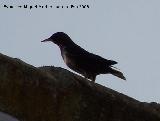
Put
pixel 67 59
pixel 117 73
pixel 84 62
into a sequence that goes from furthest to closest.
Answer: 1. pixel 67 59
2. pixel 84 62
3. pixel 117 73

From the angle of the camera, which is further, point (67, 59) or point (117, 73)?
point (67, 59)

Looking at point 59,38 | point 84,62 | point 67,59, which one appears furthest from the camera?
point 59,38

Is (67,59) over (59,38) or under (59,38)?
under

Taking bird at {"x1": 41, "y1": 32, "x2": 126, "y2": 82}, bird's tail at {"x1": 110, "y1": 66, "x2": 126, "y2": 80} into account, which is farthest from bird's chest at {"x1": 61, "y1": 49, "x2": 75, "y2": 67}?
bird's tail at {"x1": 110, "y1": 66, "x2": 126, "y2": 80}

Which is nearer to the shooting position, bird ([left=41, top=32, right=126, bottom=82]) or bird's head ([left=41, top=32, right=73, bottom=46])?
bird ([left=41, top=32, right=126, bottom=82])

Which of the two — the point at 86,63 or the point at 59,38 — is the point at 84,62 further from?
the point at 59,38

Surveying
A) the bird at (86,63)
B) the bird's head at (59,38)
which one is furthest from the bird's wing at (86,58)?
the bird's head at (59,38)

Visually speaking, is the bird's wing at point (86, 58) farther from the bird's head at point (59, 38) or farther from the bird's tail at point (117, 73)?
the bird's head at point (59, 38)

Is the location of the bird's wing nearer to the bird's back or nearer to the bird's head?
the bird's back

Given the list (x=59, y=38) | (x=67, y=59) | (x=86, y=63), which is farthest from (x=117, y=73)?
(x=59, y=38)

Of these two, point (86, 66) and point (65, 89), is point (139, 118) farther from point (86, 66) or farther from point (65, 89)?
point (86, 66)

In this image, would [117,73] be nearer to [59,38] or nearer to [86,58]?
[86,58]

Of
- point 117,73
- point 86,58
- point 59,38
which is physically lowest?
point 117,73

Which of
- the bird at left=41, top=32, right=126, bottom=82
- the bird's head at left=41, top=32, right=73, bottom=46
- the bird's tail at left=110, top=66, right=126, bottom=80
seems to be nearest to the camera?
the bird's tail at left=110, top=66, right=126, bottom=80
